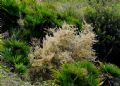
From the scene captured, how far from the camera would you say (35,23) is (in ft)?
31.0

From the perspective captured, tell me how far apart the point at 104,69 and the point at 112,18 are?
2345 mm

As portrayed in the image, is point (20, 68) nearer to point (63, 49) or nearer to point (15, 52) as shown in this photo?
point (15, 52)

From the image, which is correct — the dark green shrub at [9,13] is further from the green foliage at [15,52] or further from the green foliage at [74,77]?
the green foliage at [74,77]

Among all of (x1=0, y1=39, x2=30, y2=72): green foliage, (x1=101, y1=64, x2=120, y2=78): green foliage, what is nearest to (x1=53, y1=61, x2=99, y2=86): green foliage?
(x1=0, y1=39, x2=30, y2=72): green foliage

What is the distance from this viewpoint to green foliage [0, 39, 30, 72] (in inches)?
313

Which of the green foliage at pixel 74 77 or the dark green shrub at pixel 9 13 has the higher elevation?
the dark green shrub at pixel 9 13

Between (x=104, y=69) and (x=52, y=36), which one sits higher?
(x=52, y=36)

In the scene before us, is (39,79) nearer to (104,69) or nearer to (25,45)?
(25,45)

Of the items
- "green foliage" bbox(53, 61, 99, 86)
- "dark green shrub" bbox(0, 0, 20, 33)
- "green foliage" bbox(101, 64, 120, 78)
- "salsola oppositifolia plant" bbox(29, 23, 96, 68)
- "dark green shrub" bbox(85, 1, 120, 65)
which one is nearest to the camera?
"green foliage" bbox(53, 61, 99, 86)

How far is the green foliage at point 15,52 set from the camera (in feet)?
26.0

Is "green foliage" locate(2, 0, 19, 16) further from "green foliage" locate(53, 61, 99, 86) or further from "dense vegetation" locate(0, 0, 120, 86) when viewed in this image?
"green foliage" locate(53, 61, 99, 86)

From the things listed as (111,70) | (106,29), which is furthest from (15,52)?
(106,29)

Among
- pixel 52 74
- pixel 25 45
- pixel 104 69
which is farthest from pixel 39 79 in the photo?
pixel 104 69

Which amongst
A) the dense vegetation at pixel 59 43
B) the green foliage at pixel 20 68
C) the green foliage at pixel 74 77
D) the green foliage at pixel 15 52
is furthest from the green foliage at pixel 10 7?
the green foliage at pixel 74 77
